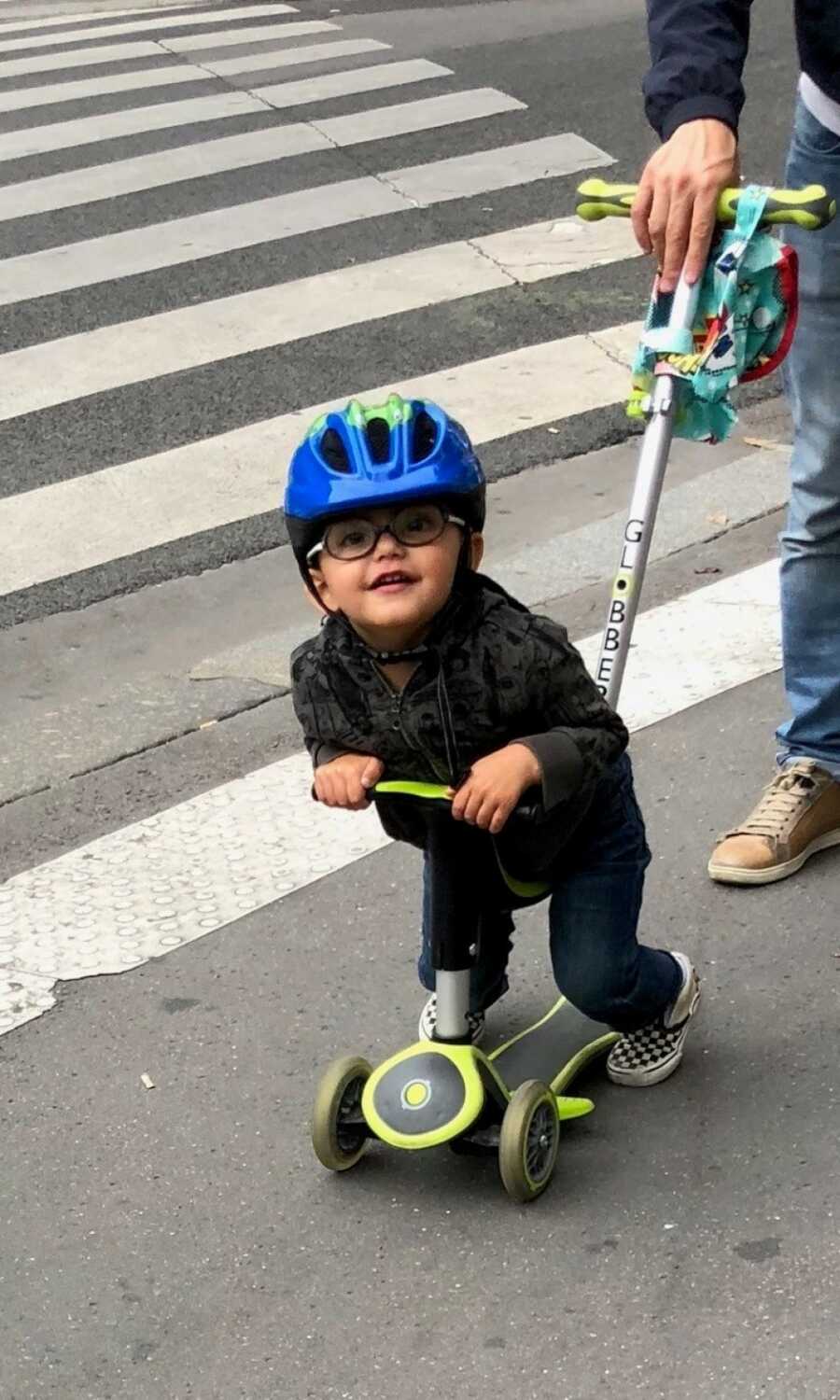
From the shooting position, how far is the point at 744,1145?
3.11m

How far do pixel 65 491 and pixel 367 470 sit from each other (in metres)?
3.60

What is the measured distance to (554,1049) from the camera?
129 inches

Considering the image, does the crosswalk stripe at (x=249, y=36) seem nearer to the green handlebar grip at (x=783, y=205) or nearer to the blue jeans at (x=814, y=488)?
the blue jeans at (x=814, y=488)

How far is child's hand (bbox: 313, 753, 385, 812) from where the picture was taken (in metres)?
2.80

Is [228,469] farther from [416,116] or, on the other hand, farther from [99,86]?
[99,86]

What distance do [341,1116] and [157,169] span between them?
7.19 metres

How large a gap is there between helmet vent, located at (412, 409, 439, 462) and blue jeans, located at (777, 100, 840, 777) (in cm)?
112

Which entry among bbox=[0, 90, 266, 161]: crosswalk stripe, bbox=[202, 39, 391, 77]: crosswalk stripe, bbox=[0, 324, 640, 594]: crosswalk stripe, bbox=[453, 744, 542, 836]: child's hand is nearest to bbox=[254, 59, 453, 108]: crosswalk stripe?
bbox=[0, 90, 266, 161]: crosswalk stripe

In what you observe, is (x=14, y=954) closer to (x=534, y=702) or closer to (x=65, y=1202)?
(x=65, y=1202)

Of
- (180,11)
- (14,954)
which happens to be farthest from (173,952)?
(180,11)

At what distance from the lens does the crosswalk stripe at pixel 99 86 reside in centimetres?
1088

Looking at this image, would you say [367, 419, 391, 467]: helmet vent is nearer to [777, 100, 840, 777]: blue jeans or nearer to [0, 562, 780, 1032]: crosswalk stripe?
[777, 100, 840, 777]: blue jeans

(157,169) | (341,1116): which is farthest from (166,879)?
(157,169)

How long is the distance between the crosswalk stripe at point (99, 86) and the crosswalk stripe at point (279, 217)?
8.02 ft
